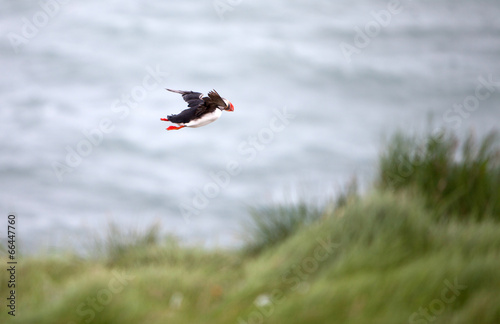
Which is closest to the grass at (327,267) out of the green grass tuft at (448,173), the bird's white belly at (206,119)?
the green grass tuft at (448,173)

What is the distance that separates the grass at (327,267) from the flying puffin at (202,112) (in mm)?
2310

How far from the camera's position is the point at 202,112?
3934 millimetres

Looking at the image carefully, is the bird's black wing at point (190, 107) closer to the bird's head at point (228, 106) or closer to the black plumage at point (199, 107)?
the black plumage at point (199, 107)

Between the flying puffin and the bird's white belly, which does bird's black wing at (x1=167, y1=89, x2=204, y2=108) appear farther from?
the bird's white belly

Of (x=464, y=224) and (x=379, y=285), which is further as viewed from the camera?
(x=464, y=224)

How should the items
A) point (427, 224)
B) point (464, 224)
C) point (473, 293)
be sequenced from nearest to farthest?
point (473, 293)
point (427, 224)
point (464, 224)

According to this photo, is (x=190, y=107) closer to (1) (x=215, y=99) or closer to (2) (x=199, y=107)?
(2) (x=199, y=107)

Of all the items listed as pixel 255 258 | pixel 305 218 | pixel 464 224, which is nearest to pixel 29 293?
pixel 255 258

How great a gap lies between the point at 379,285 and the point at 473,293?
0.90 metres

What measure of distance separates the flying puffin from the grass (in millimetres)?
2310

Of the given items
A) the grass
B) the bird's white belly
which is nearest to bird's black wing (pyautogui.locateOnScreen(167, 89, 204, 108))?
the bird's white belly

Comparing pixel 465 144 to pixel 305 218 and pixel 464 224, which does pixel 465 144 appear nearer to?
pixel 464 224

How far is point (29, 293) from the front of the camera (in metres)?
6.68

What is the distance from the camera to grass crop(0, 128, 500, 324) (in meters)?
5.38
